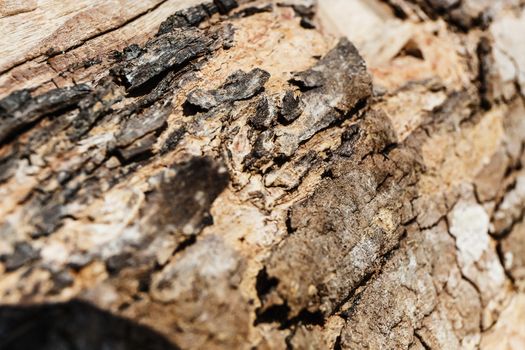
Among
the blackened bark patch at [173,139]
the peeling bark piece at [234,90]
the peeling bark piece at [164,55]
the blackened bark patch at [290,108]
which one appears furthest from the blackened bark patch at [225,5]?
the blackened bark patch at [173,139]

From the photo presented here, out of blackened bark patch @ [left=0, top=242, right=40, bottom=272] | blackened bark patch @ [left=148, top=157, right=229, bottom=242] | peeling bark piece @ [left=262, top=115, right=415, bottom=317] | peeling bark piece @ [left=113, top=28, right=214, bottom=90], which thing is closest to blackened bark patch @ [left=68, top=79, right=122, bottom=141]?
peeling bark piece @ [left=113, top=28, right=214, bottom=90]

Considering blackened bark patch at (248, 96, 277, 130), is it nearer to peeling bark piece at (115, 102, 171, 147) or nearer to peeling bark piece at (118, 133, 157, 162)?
peeling bark piece at (115, 102, 171, 147)

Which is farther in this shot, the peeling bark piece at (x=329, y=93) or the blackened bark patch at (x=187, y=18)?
the blackened bark patch at (x=187, y=18)

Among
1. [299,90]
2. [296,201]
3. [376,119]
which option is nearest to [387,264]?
[296,201]

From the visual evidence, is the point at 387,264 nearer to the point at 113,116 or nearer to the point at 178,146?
the point at 178,146

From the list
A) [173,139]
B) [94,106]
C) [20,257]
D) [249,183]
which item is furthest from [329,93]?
[20,257]

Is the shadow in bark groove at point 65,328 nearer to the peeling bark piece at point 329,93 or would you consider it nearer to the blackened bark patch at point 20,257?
the blackened bark patch at point 20,257

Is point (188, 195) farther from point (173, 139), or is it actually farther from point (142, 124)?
point (142, 124)
